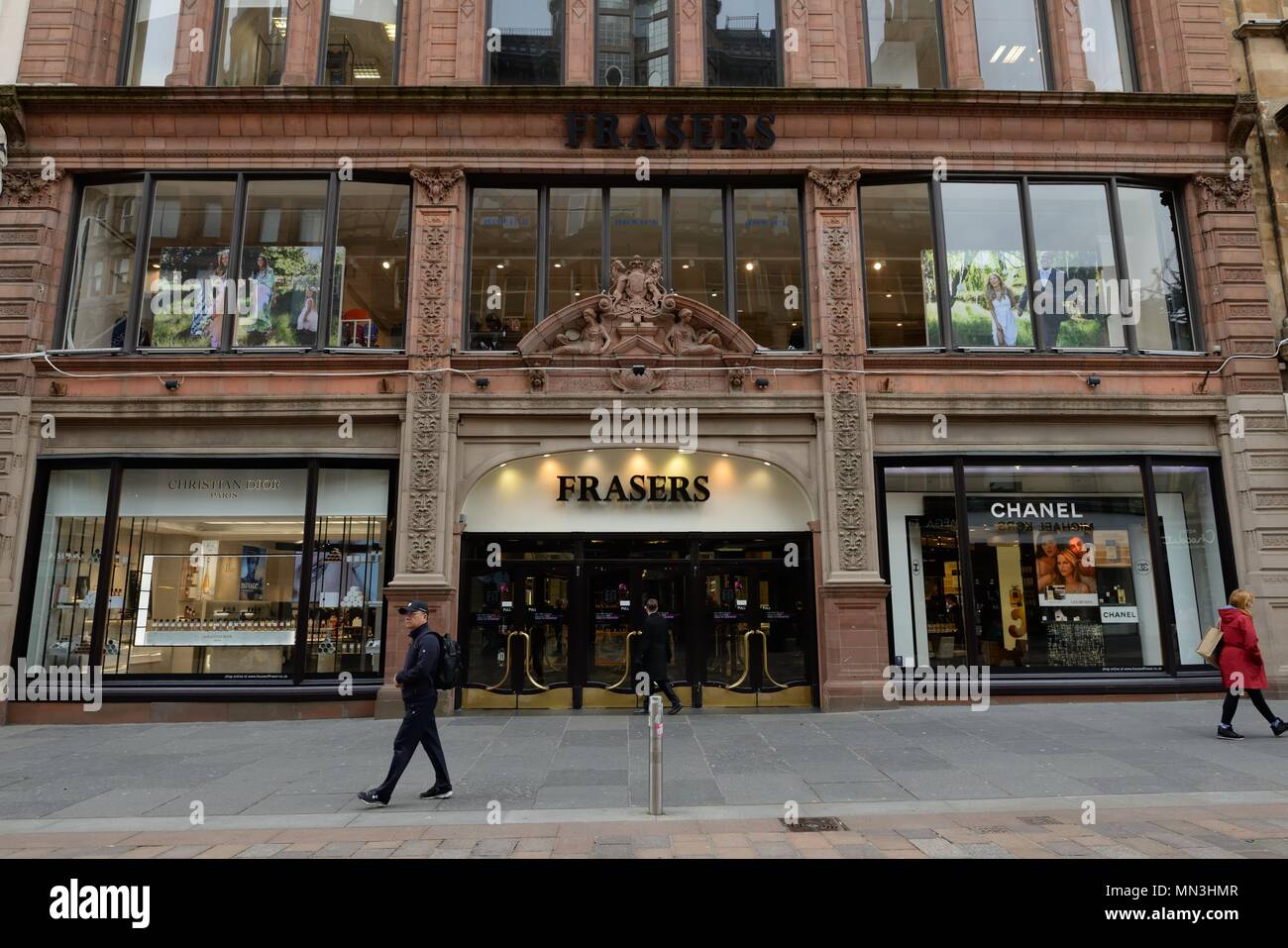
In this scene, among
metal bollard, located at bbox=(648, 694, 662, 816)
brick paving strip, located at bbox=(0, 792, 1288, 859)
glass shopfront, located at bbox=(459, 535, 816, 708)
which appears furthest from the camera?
glass shopfront, located at bbox=(459, 535, 816, 708)

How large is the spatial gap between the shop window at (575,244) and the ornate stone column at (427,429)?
1866 millimetres

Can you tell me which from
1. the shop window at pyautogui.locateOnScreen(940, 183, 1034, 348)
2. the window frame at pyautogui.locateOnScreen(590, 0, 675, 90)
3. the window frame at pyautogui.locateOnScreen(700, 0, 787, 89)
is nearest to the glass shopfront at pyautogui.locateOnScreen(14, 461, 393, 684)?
the window frame at pyautogui.locateOnScreen(590, 0, 675, 90)

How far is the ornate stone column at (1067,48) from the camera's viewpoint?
1508 centimetres

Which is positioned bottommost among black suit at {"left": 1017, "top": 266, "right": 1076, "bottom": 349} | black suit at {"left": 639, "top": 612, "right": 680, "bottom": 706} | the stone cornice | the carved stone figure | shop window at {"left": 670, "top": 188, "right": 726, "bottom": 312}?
black suit at {"left": 639, "top": 612, "right": 680, "bottom": 706}

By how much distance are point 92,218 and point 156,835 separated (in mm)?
13192

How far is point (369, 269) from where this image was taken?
14.3 m

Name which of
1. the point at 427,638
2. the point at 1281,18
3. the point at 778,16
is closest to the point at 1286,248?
the point at 1281,18

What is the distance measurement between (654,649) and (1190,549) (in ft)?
33.6

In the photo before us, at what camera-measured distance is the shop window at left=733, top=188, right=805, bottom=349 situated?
14406 millimetres

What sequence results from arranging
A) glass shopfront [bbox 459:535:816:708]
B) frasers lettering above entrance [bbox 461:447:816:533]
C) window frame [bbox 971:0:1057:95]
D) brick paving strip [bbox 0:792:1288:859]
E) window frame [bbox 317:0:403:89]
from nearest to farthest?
brick paving strip [bbox 0:792:1288:859] < glass shopfront [bbox 459:535:816:708] < frasers lettering above entrance [bbox 461:447:816:533] < window frame [bbox 317:0:403:89] < window frame [bbox 971:0:1057:95]

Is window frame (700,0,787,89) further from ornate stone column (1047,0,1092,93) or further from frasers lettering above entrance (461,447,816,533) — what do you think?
frasers lettering above entrance (461,447,816,533)

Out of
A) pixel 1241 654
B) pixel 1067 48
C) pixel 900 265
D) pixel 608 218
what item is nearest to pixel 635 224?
pixel 608 218

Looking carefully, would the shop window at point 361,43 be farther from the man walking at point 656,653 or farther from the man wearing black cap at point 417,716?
the man wearing black cap at point 417,716

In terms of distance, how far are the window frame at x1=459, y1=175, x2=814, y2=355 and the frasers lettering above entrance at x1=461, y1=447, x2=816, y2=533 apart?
2674 millimetres
